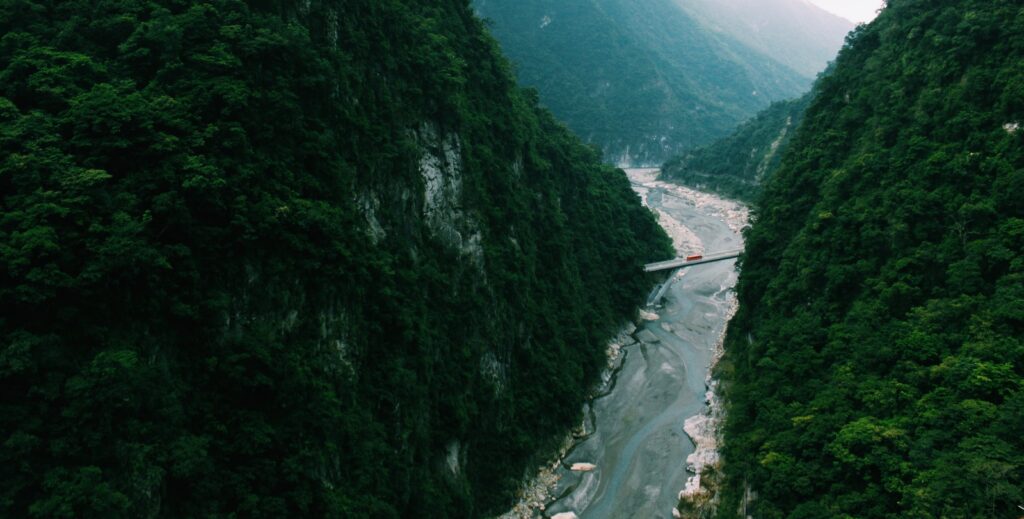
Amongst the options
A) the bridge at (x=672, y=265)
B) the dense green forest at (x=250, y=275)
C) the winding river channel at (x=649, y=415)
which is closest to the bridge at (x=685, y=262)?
the bridge at (x=672, y=265)

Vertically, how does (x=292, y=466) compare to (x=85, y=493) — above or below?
below

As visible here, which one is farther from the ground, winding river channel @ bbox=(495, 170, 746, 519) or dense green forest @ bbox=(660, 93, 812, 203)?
dense green forest @ bbox=(660, 93, 812, 203)

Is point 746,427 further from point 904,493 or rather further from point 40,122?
point 40,122

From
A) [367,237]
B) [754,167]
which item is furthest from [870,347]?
[754,167]

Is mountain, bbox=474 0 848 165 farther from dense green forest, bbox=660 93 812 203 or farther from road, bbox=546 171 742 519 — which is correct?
road, bbox=546 171 742 519

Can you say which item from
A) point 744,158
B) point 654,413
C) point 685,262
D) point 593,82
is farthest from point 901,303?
point 593,82

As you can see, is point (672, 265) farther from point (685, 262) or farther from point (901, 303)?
point (901, 303)

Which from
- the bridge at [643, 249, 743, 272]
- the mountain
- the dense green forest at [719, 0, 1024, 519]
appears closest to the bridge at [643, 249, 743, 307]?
the bridge at [643, 249, 743, 272]

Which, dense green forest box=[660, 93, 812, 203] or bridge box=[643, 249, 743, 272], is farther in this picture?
dense green forest box=[660, 93, 812, 203]
